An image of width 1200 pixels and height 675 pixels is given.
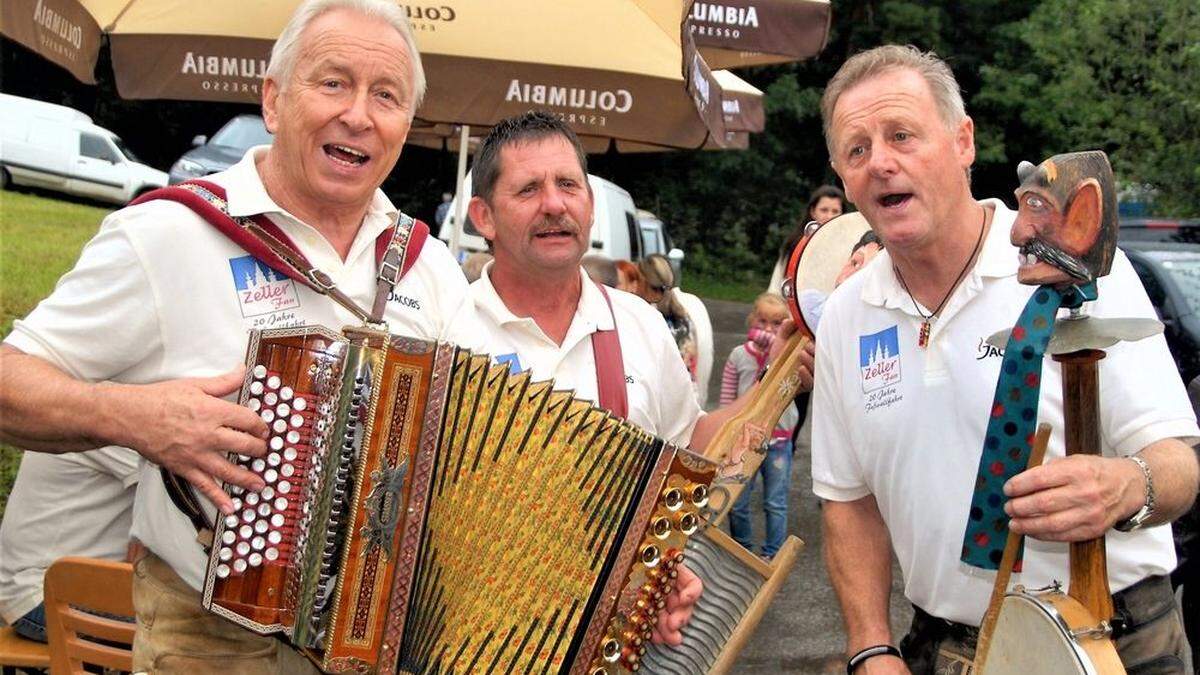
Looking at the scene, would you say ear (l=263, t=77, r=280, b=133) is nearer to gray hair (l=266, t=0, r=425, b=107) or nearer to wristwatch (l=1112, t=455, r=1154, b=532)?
gray hair (l=266, t=0, r=425, b=107)

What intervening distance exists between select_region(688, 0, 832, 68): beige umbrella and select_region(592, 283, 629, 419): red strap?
4.35 metres

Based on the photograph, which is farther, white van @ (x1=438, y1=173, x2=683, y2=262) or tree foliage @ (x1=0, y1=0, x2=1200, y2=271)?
tree foliage @ (x1=0, y1=0, x2=1200, y2=271)

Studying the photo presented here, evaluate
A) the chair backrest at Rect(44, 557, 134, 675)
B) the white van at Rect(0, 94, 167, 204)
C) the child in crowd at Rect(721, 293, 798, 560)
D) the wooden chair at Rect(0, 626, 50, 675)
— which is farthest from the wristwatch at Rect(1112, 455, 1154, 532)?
the white van at Rect(0, 94, 167, 204)

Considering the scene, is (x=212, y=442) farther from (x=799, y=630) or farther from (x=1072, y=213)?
(x=799, y=630)

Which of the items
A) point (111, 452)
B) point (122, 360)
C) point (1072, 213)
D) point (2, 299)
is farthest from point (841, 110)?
point (2, 299)

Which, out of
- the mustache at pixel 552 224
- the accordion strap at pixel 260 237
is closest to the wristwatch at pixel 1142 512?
the accordion strap at pixel 260 237

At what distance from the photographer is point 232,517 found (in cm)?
234

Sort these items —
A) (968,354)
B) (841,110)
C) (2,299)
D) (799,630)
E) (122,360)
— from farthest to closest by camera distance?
(2,299)
(799,630)
(841,110)
(968,354)
(122,360)

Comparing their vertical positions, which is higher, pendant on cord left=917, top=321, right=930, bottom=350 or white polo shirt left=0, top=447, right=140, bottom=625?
pendant on cord left=917, top=321, right=930, bottom=350

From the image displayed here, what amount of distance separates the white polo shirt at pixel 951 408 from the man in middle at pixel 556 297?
579mm

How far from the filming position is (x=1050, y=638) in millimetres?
2119

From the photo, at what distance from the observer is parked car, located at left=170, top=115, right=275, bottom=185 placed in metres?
15.2

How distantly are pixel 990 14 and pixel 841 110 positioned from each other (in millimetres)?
27532

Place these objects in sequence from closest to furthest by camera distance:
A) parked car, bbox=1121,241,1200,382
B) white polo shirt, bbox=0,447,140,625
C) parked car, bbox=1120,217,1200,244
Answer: white polo shirt, bbox=0,447,140,625, parked car, bbox=1121,241,1200,382, parked car, bbox=1120,217,1200,244
